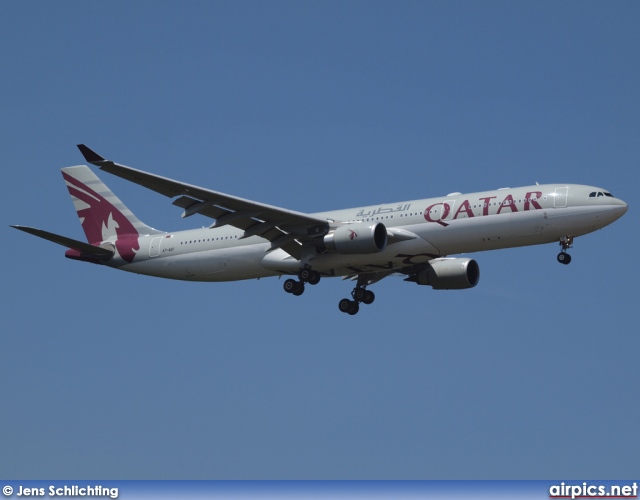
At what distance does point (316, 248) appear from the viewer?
5491 cm

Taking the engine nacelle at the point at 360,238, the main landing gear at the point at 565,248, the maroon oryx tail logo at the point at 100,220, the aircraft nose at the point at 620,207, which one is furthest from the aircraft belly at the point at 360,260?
the maroon oryx tail logo at the point at 100,220

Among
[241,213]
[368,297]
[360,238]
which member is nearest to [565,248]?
[360,238]

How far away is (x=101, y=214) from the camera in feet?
205

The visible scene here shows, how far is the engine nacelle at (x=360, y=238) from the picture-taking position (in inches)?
2042

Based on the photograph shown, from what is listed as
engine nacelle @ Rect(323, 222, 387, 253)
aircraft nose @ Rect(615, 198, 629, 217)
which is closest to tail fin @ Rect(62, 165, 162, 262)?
engine nacelle @ Rect(323, 222, 387, 253)

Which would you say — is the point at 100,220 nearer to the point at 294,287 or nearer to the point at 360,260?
the point at 294,287

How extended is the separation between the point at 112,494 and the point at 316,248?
59.6ft

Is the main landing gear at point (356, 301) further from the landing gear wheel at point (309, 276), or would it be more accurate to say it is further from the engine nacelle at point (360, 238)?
the engine nacelle at point (360, 238)

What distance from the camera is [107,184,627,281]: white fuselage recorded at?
51375 mm

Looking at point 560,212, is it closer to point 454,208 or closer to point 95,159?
point 454,208

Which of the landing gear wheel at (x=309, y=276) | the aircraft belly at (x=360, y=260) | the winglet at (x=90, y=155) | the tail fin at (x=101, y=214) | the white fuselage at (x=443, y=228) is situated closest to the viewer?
the winglet at (x=90, y=155)

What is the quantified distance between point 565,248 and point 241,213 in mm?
13817

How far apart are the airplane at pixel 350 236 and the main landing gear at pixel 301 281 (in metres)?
0.05

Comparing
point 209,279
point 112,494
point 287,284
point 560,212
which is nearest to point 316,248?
point 287,284
